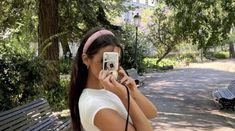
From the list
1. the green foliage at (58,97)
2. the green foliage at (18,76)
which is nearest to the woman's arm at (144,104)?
the green foliage at (18,76)

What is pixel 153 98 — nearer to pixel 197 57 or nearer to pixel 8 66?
pixel 8 66

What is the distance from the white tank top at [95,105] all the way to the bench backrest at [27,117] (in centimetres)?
427

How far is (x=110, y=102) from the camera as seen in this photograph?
233 centimetres

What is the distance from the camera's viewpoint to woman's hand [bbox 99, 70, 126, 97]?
2.27 meters

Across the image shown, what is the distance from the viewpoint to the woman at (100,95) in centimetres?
227

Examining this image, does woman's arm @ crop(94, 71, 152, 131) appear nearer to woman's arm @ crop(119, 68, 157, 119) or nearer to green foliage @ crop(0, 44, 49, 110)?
woman's arm @ crop(119, 68, 157, 119)

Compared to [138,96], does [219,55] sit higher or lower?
lower

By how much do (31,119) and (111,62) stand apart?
5554mm

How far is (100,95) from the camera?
2385 millimetres

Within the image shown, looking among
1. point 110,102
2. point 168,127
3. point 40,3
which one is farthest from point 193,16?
point 110,102

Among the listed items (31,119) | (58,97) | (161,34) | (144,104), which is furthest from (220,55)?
(144,104)

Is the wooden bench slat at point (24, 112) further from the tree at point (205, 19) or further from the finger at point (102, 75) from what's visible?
the tree at point (205, 19)

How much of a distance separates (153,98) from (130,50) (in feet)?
41.4

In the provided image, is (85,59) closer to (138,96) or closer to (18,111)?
(138,96)
